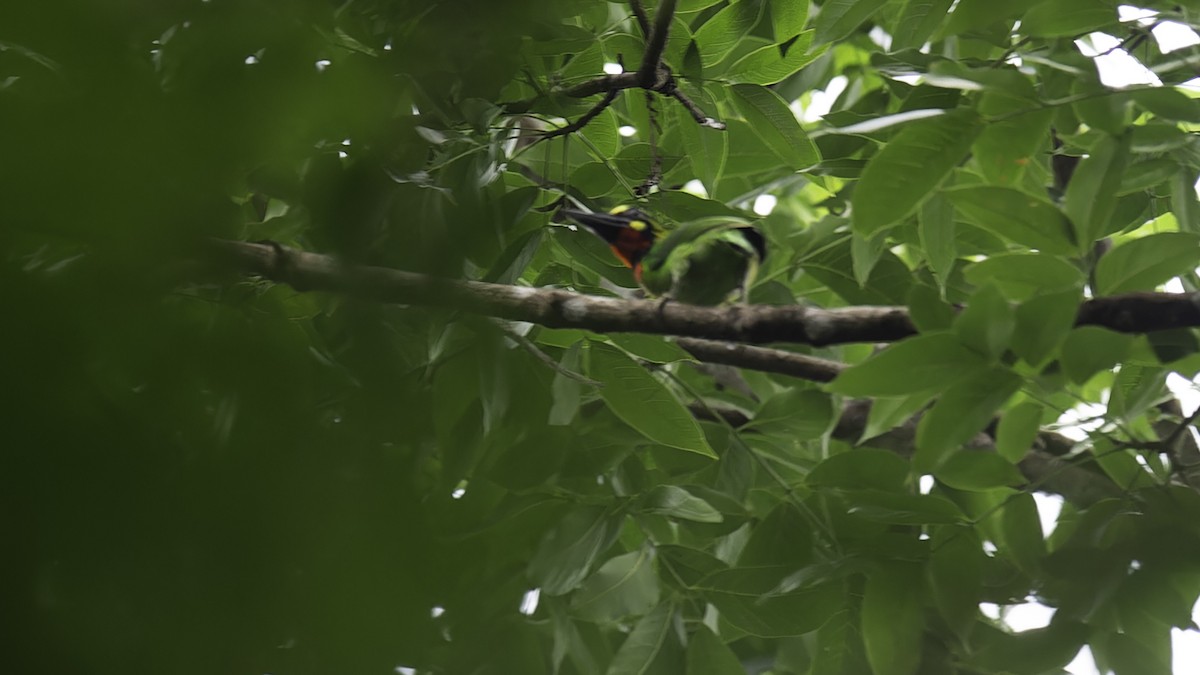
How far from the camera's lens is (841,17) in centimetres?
156

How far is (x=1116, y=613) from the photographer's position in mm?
1521

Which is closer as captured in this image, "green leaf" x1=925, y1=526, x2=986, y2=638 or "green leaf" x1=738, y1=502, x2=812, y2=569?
"green leaf" x1=925, y1=526, x2=986, y2=638

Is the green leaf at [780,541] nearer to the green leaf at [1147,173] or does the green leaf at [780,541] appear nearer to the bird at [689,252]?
the bird at [689,252]

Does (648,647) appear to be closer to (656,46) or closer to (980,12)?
(656,46)

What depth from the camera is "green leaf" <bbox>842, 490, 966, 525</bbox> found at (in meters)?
1.50

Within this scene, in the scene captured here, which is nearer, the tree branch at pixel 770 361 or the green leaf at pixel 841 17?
the green leaf at pixel 841 17

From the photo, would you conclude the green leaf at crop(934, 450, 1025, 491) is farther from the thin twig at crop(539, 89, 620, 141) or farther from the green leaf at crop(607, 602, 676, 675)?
the thin twig at crop(539, 89, 620, 141)

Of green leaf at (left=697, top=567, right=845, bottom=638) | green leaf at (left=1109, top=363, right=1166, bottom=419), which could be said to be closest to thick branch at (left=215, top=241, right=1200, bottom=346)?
green leaf at (left=1109, top=363, right=1166, bottom=419)

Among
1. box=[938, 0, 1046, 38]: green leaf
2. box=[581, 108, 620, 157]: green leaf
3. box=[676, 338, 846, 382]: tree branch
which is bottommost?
box=[676, 338, 846, 382]: tree branch

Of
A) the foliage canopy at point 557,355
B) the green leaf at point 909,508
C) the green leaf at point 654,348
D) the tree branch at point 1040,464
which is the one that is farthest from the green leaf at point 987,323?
the green leaf at point 654,348

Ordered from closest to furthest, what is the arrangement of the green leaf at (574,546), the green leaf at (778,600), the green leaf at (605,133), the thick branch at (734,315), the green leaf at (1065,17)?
the thick branch at (734,315), the green leaf at (1065,17), the green leaf at (574,546), the green leaf at (778,600), the green leaf at (605,133)

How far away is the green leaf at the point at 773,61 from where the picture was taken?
5.50ft

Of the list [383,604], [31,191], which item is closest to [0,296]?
[31,191]

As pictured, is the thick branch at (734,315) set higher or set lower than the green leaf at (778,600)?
higher
